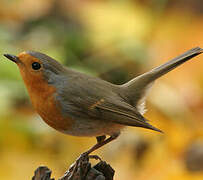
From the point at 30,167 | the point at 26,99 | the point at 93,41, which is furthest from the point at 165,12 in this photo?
the point at 30,167

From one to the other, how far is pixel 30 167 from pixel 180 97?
2.18 m

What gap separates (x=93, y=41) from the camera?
7.23 metres

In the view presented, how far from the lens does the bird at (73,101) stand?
3.91 meters

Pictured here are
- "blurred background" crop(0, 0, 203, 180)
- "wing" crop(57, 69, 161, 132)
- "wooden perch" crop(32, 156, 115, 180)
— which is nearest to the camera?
"wooden perch" crop(32, 156, 115, 180)

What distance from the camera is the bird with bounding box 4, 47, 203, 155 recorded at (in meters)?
3.91

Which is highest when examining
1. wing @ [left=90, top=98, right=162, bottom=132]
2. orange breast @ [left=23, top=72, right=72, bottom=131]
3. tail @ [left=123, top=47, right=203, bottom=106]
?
tail @ [left=123, top=47, right=203, bottom=106]

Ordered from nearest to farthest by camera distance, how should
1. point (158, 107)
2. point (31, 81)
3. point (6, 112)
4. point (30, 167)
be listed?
point (31, 81) < point (30, 167) < point (6, 112) < point (158, 107)

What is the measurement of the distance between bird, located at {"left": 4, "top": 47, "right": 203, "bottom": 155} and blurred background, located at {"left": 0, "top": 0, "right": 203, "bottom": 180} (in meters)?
0.40

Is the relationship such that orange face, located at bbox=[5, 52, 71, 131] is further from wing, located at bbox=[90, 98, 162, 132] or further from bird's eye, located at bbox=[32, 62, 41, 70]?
wing, located at bbox=[90, 98, 162, 132]

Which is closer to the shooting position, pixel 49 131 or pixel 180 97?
pixel 49 131

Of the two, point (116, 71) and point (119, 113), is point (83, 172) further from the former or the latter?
point (116, 71)

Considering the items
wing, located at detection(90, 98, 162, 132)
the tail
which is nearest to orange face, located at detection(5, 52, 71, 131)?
wing, located at detection(90, 98, 162, 132)

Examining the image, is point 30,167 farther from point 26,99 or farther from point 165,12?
point 165,12

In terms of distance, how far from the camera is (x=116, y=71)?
699cm
